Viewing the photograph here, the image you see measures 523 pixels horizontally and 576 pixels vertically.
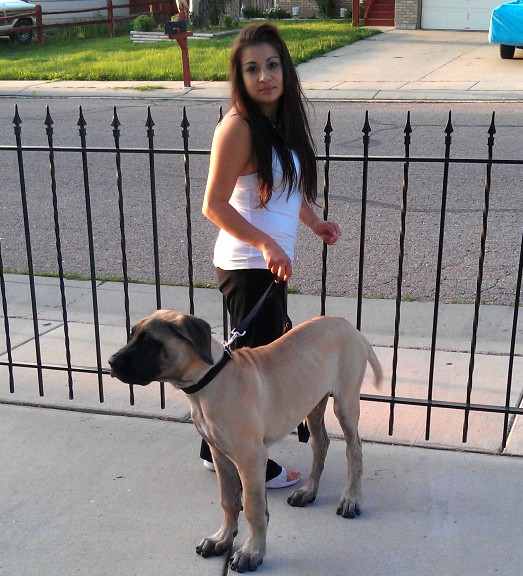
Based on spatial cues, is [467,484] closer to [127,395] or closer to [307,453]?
[307,453]

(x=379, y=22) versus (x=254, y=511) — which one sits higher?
(x=379, y=22)

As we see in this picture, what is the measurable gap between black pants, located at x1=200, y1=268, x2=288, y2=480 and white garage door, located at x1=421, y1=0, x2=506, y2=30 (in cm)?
2119

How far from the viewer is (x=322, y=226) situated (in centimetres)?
345

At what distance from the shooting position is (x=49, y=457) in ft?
12.3

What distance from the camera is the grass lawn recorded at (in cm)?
1647

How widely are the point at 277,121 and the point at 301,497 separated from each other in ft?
5.06

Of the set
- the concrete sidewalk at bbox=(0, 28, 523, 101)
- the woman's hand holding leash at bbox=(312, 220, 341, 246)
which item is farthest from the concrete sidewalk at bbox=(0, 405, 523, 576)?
the concrete sidewalk at bbox=(0, 28, 523, 101)

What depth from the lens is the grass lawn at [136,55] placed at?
1647 centimetres

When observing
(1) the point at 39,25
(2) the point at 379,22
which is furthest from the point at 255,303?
(2) the point at 379,22

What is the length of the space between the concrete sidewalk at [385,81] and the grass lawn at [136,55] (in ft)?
1.58

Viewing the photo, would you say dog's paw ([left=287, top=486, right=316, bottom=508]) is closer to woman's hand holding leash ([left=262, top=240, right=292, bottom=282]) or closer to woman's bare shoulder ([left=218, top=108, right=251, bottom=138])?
woman's hand holding leash ([left=262, top=240, right=292, bottom=282])

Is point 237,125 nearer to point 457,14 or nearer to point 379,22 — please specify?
point 457,14

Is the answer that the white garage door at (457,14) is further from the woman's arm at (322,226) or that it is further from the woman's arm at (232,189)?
the woman's arm at (232,189)

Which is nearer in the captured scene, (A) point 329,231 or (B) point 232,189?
(B) point 232,189
